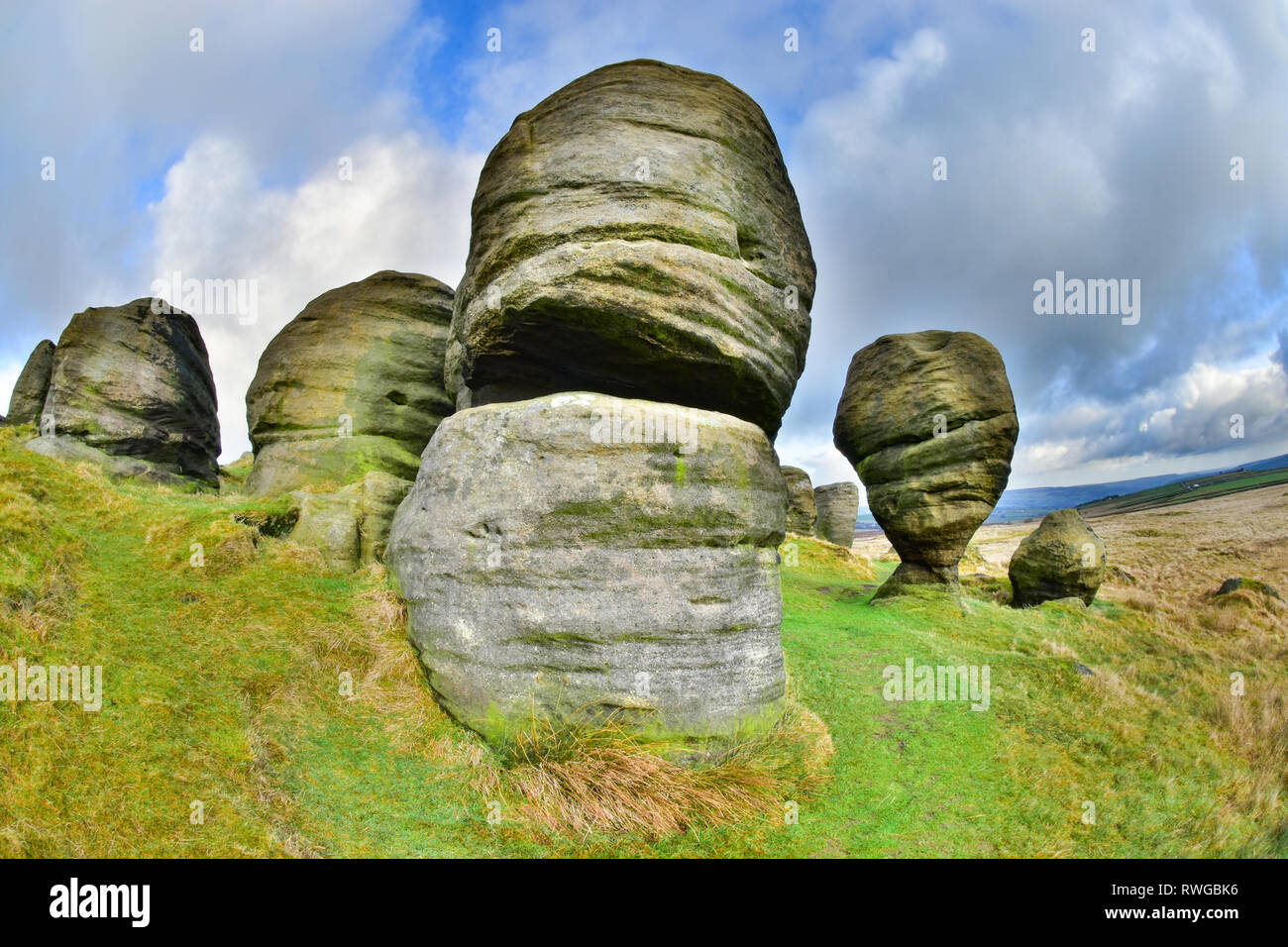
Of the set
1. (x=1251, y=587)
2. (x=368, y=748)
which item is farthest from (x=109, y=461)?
(x=1251, y=587)

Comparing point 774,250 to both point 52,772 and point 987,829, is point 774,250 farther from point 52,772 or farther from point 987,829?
point 52,772

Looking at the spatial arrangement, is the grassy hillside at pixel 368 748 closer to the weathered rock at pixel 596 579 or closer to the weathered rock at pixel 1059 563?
the weathered rock at pixel 596 579

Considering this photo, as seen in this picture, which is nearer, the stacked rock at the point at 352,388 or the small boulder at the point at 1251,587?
the stacked rock at the point at 352,388

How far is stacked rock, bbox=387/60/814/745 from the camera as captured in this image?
5215 mm

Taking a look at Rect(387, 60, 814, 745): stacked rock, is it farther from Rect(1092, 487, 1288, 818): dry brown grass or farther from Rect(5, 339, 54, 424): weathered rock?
Rect(5, 339, 54, 424): weathered rock

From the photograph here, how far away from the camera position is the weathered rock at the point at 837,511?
107 feet

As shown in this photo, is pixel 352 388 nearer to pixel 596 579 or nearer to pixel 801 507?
pixel 596 579

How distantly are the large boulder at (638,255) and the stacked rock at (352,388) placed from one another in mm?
4224

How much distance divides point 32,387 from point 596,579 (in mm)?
20313

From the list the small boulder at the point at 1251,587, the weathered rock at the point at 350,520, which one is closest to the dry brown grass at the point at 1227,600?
the small boulder at the point at 1251,587

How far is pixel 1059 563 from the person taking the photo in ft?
50.5
